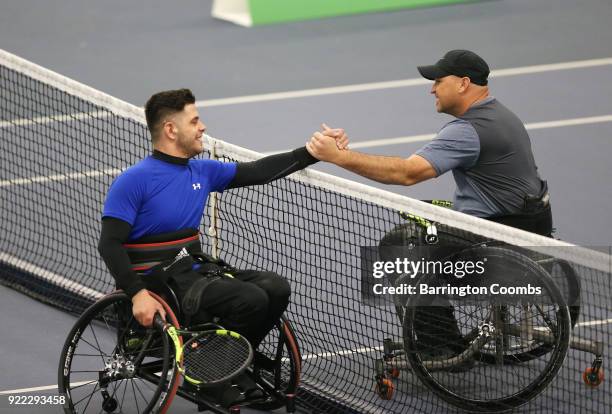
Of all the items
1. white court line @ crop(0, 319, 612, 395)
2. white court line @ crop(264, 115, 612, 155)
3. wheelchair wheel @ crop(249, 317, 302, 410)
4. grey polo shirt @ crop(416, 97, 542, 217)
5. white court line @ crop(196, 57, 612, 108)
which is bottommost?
white court line @ crop(0, 319, 612, 395)

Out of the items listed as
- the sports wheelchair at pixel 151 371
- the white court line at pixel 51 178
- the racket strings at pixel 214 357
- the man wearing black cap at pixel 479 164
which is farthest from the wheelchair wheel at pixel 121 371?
the white court line at pixel 51 178

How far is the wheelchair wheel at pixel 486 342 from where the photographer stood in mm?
6410

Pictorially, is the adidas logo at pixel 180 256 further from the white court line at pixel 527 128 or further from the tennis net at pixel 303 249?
the white court line at pixel 527 128

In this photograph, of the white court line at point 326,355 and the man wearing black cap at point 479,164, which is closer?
the man wearing black cap at point 479,164

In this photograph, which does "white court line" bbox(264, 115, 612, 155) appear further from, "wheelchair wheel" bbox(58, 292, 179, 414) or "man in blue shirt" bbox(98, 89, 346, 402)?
"man in blue shirt" bbox(98, 89, 346, 402)

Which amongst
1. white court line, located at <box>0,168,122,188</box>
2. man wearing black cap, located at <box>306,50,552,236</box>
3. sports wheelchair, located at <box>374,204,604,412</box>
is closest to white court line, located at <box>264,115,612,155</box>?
white court line, located at <box>0,168,122,188</box>

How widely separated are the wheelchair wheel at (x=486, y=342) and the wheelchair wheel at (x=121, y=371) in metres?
1.31

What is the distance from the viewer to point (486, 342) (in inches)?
259

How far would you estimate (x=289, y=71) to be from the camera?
13.5m

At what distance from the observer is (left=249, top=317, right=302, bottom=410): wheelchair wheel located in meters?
6.37

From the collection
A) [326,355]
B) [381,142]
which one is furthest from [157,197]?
[381,142]

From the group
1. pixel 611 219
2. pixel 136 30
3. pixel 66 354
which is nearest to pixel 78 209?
pixel 66 354

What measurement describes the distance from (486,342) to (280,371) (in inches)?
41.6

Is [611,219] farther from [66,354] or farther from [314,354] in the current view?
[66,354]
